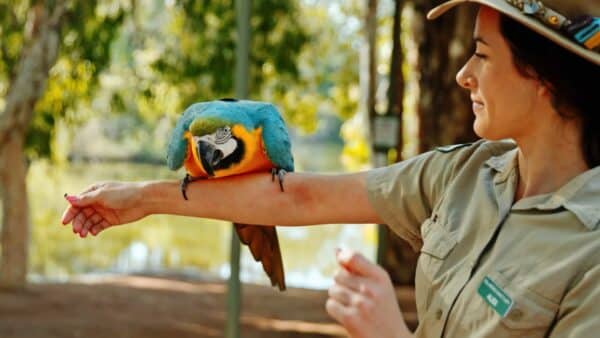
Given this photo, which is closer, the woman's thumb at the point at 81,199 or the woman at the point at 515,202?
the woman at the point at 515,202

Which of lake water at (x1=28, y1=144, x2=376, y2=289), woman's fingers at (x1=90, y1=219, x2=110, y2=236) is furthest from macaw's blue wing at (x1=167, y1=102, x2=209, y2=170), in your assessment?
lake water at (x1=28, y1=144, x2=376, y2=289)

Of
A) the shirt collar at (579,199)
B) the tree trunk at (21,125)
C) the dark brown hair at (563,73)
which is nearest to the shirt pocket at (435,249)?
the shirt collar at (579,199)

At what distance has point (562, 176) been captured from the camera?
4.09 ft

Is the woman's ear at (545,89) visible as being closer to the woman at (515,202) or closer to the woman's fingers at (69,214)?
the woman at (515,202)

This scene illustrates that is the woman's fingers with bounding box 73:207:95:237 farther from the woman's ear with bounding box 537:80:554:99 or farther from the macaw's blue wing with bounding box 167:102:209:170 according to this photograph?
the woman's ear with bounding box 537:80:554:99

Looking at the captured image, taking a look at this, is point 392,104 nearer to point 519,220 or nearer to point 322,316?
point 322,316

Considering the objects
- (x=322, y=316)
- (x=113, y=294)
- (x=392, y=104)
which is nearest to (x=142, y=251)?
(x=113, y=294)

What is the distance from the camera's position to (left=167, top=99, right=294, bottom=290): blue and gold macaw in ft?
5.36

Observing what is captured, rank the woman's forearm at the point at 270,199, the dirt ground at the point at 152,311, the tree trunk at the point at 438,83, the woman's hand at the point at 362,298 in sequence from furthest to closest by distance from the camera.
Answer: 1. the tree trunk at the point at 438,83
2. the dirt ground at the point at 152,311
3. the woman's forearm at the point at 270,199
4. the woman's hand at the point at 362,298

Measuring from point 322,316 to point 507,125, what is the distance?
5.57 m

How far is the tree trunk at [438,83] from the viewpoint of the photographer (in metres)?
6.47

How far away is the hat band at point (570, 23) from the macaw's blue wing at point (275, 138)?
0.68 m

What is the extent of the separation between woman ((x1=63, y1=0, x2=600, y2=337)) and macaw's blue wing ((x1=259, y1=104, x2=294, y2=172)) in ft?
1.34

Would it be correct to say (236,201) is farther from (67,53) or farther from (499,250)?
(67,53)
